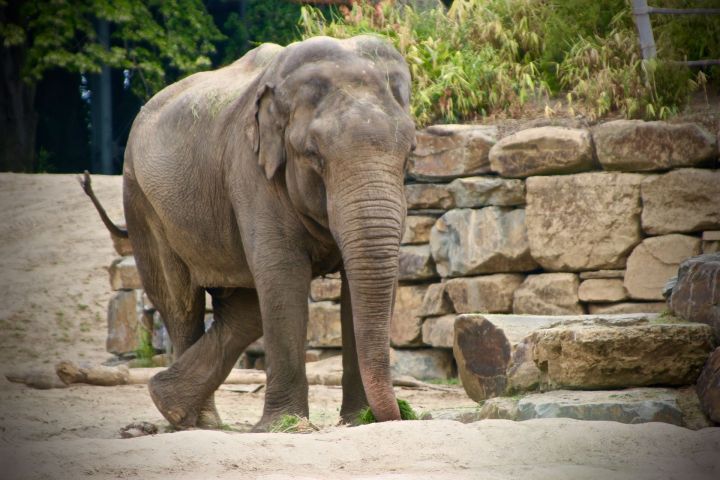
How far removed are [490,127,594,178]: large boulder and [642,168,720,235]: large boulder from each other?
1.83 ft

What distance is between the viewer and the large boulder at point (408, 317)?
9805 mm

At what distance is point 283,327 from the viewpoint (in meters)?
6.34

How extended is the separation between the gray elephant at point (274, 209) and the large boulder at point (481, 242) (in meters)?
2.49

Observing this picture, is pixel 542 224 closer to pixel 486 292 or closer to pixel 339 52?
pixel 486 292

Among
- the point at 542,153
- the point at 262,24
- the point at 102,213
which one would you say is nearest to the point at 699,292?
the point at 542,153

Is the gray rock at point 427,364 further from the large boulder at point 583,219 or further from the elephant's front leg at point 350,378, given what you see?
the elephant's front leg at point 350,378

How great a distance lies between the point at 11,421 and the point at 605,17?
6193 mm

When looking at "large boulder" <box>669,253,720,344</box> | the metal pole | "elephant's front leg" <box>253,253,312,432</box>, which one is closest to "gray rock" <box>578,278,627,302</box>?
the metal pole

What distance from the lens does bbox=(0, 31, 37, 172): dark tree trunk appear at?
55.0ft

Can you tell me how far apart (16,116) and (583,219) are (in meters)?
10.3

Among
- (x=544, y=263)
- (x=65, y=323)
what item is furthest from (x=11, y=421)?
(x=65, y=323)

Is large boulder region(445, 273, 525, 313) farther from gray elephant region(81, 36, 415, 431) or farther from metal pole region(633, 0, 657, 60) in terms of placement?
gray elephant region(81, 36, 415, 431)

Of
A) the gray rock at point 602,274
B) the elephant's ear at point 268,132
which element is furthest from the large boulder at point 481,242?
the elephant's ear at point 268,132

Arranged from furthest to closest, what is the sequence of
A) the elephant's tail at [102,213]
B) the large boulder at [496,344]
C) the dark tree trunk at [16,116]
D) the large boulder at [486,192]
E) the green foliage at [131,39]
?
the dark tree trunk at [16,116] → the green foliage at [131,39] → the large boulder at [486,192] → the elephant's tail at [102,213] → the large boulder at [496,344]
